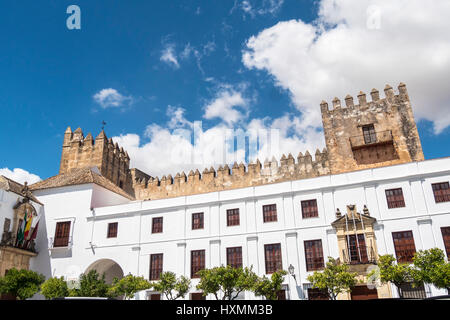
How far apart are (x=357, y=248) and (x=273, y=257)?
186 inches

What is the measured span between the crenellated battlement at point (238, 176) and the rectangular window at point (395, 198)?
8175 mm

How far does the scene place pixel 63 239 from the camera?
27125 millimetres

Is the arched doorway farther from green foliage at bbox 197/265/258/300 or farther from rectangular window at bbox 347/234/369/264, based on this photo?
rectangular window at bbox 347/234/369/264

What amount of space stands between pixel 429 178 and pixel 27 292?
23.9m

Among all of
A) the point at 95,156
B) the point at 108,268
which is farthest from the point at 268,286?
the point at 95,156

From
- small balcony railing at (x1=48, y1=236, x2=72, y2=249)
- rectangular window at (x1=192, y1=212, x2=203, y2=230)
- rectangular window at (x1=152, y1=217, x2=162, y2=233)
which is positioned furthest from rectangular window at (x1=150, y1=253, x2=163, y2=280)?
small balcony railing at (x1=48, y1=236, x2=72, y2=249)

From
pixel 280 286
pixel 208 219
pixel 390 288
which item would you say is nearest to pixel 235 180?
pixel 208 219

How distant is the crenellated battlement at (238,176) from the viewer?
30.8 meters

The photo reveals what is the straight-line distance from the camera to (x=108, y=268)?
90.5ft

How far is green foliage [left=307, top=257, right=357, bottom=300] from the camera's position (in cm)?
1861

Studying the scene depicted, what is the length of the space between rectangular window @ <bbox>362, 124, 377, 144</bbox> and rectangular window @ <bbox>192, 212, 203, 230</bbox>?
13490mm

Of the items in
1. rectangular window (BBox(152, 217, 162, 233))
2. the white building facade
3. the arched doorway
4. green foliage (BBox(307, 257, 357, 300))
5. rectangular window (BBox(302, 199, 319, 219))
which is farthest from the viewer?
the arched doorway

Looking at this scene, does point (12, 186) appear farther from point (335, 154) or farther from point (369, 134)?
point (369, 134)
